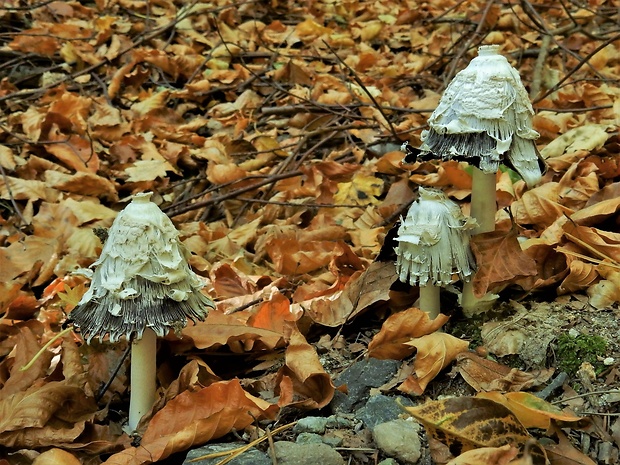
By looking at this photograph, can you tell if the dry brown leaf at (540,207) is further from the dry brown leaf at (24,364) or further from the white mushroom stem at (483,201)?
the dry brown leaf at (24,364)

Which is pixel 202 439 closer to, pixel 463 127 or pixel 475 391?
pixel 475 391

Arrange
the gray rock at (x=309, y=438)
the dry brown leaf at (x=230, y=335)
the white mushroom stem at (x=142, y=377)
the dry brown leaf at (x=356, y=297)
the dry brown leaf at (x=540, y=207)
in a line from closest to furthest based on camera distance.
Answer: the gray rock at (x=309, y=438) < the white mushroom stem at (x=142, y=377) < the dry brown leaf at (x=230, y=335) < the dry brown leaf at (x=356, y=297) < the dry brown leaf at (x=540, y=207)

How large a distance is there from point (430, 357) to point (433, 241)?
349 mm

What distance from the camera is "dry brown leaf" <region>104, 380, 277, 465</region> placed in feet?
6.11

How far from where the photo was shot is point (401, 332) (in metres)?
2.17

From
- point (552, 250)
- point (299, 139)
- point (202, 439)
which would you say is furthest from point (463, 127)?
point (299, 139)

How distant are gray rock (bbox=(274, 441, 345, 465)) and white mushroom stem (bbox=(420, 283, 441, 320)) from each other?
2.09ft

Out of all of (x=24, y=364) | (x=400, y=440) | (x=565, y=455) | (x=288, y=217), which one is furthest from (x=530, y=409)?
(x=288, y=217)

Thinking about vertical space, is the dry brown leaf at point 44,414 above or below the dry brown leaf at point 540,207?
below

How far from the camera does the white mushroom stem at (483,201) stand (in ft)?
7.08

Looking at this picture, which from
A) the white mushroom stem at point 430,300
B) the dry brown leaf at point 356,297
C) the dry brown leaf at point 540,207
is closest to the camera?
the white mushroom stem at point 430,300

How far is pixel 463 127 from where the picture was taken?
1919 mm

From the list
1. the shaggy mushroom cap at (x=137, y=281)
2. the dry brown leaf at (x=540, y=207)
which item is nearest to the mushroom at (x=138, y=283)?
the shaggy mushroom cap at (x=137, y=281)

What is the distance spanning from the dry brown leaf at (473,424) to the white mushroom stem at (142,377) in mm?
901
